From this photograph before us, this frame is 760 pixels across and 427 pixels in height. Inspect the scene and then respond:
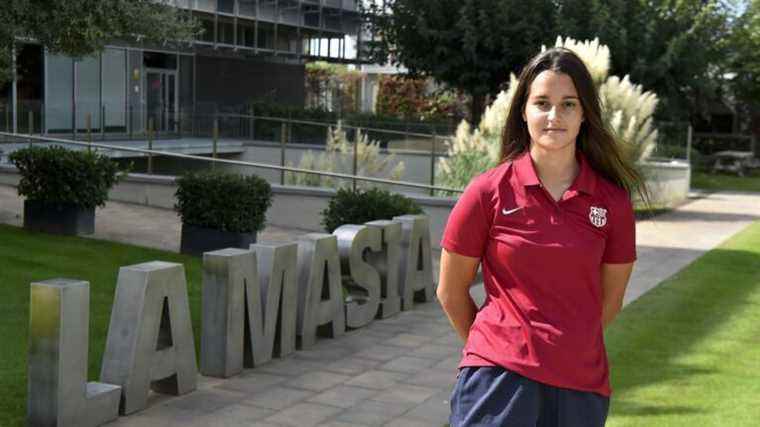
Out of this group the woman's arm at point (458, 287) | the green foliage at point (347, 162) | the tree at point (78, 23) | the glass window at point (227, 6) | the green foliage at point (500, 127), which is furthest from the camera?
the glass window at point (227, 6)

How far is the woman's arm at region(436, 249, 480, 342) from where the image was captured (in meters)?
3.07

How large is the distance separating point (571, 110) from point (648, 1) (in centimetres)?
2734

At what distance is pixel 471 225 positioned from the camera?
2967 mm

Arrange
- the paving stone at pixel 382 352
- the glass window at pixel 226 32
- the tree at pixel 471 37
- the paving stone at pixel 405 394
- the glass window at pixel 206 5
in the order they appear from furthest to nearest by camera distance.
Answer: the glass window at pixel 226 32
the glass window at pixel 206 5
the tree at pixel 471 37
the paving stone at pixel 382 352
the paving stone at pixel 405 394

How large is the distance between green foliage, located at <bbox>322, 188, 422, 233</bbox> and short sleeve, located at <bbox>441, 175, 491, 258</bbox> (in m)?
8.38

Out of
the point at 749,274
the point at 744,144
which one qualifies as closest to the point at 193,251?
the point at 749,274

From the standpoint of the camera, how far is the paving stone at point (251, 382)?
21.4 feet

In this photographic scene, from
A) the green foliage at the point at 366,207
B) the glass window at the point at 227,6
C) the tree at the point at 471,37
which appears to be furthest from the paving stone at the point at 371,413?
the glass window at the point at 227,6

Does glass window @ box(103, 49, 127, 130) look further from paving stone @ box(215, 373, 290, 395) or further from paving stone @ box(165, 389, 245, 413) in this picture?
paving stone @ box(165, 389, 245, 413)

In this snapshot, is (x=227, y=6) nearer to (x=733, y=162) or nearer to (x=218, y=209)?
(x=733, y=162)

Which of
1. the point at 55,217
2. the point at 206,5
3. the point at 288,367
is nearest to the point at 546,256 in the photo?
the point at 288,367

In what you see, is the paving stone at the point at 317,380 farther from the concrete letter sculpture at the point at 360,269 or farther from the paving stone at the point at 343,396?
the concrete letter sculpture at the point at 360,269

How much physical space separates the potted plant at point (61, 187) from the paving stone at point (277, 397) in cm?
664

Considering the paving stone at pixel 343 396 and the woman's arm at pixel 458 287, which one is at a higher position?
the woman's arm at pixel 458 287
